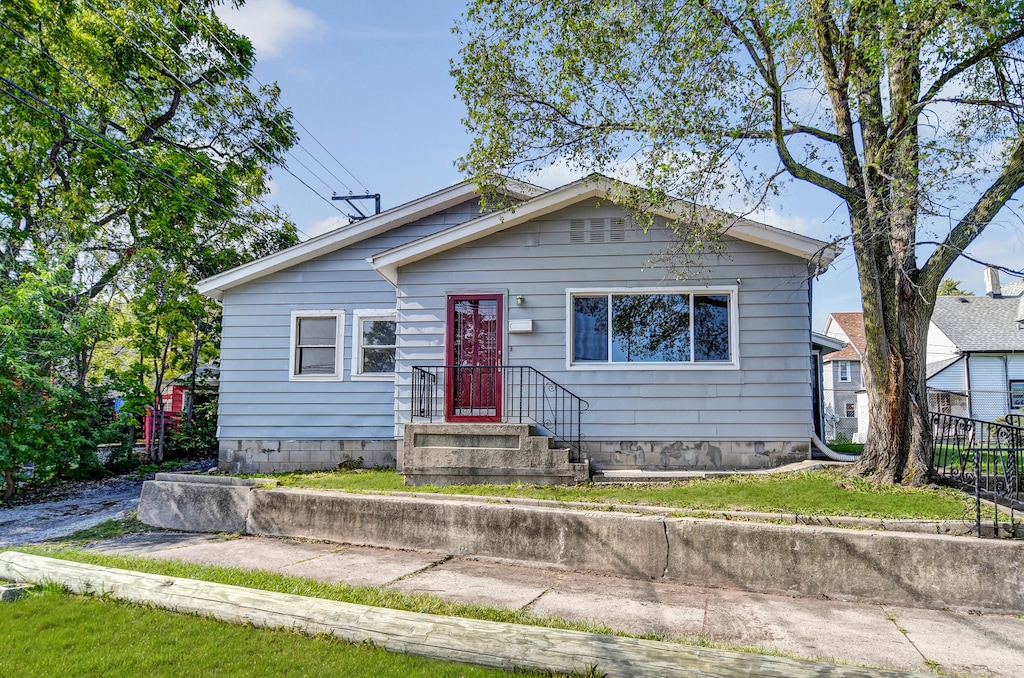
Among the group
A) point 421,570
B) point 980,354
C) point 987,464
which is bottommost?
point 421,570


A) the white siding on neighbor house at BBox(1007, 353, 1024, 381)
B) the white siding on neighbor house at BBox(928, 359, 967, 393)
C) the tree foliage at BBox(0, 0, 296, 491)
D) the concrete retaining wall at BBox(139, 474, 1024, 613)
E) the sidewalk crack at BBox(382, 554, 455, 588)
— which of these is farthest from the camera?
the white siding on neighbor house at BBox(928, 359, 967, 393)

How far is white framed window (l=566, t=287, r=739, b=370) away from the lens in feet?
29.5

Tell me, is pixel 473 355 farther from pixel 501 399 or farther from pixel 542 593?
pixel 542 593

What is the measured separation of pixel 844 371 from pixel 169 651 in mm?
34023

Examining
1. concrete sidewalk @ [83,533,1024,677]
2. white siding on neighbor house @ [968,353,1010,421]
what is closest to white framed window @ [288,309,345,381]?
concrete sidewalk @ [83,533,1024,677]

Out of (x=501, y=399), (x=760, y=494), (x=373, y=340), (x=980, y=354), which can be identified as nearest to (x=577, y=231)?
(x=501, y=399)

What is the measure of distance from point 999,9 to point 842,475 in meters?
5.16

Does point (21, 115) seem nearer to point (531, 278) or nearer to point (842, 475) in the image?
point (531, 278)

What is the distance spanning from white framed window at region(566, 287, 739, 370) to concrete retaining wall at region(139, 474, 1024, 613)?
3.18 metres

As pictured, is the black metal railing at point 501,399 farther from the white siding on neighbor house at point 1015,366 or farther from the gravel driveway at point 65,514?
the white siding on neighbor house at point 1015,366

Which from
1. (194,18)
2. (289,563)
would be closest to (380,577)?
(289,563)

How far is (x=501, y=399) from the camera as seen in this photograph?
30.6ft

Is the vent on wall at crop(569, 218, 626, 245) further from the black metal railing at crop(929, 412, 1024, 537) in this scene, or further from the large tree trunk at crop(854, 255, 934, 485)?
the black metal railing at crop(929, 412, 1024, 537)

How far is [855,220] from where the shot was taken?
7438 mm
